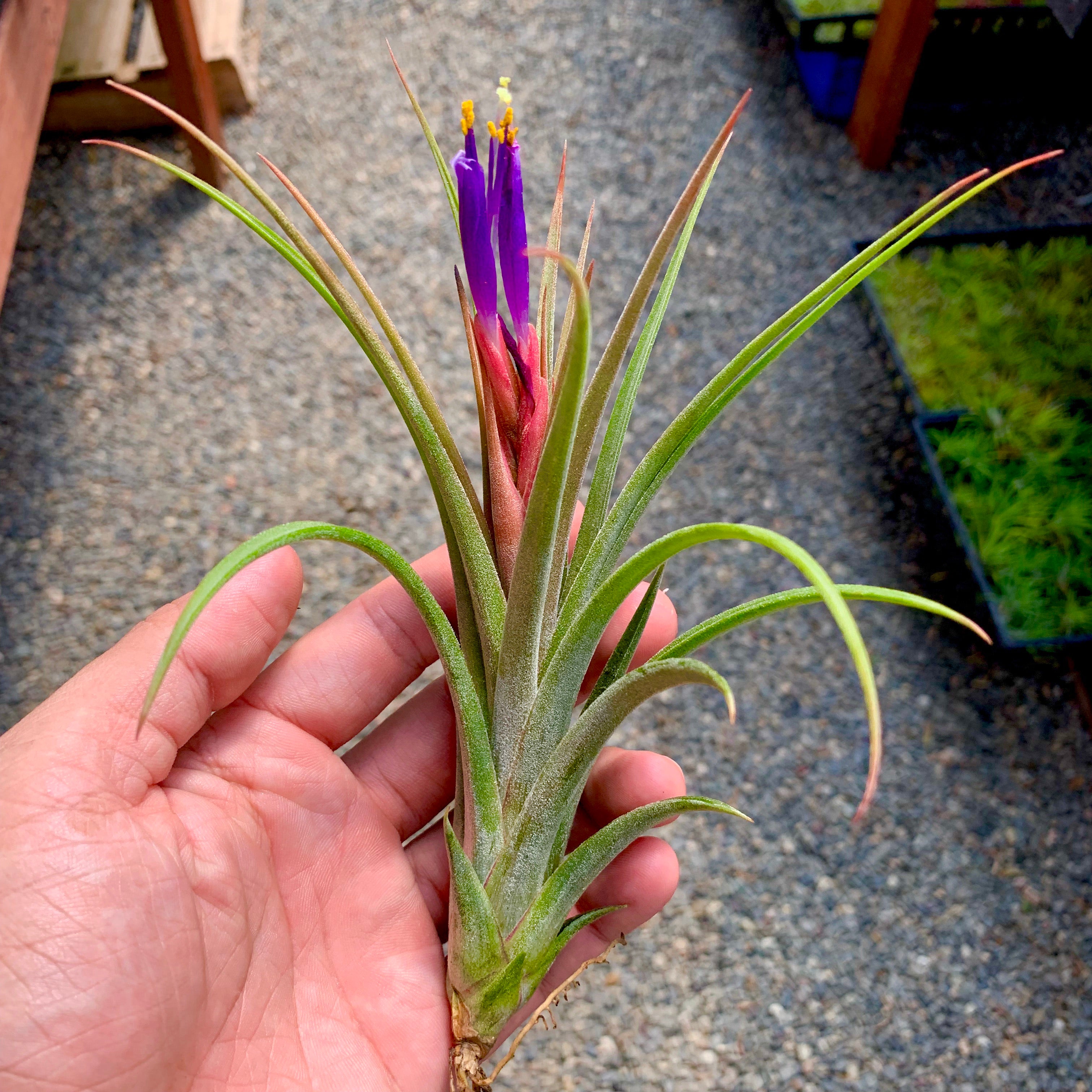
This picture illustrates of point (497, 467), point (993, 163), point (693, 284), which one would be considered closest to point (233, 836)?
point (497, 467)

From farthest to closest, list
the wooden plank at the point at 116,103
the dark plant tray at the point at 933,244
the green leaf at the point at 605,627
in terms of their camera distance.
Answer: the wooden plank at the point at 116,103 < the dark plant tray at the point at 933,244 < the green leaf at the point at 605,627

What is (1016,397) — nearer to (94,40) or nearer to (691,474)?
(691,474)

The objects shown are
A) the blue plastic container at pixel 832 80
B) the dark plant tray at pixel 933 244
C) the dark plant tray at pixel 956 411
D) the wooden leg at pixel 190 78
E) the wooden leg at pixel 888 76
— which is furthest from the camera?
the blue plastic container at pixel 832 80

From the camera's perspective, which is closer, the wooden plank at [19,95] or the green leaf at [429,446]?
the green leaf at [429,446]

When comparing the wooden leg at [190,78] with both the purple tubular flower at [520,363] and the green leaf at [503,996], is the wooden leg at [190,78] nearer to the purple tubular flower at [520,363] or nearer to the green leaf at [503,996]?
the purple tubular flower at [520,363]

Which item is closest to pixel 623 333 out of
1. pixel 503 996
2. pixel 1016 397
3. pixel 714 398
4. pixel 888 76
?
pixel 714 398

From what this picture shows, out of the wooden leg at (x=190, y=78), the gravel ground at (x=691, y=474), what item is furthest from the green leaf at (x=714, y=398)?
the wooden leg at (x=190, y=78)

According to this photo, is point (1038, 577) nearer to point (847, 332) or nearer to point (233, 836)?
point (847, 332)
